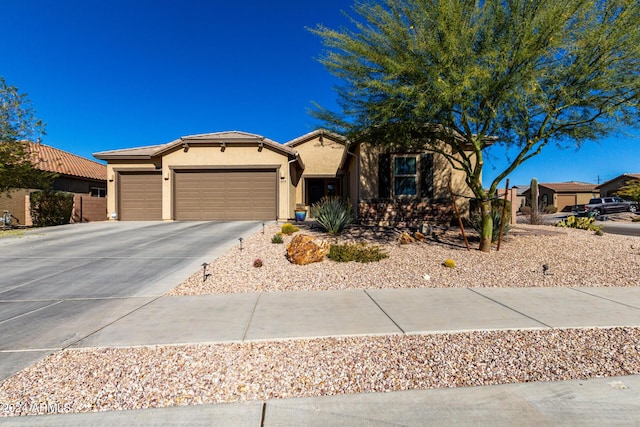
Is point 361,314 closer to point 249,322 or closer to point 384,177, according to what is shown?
point 249,322

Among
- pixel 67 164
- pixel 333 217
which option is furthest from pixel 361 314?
pixel 67 164

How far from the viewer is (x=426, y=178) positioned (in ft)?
43.5

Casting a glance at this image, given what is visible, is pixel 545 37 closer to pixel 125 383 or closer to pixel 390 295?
pixel 390 295

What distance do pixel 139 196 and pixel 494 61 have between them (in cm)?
1748

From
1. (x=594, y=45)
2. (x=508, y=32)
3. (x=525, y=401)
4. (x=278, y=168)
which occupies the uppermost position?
(x=508, y=32)

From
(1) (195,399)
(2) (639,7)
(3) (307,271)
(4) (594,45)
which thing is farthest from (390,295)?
(2) (639,7)

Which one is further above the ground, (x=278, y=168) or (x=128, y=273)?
(x=278, y=168)

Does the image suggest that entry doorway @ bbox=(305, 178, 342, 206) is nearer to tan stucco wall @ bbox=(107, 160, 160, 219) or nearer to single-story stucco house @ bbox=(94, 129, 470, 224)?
single-story stucco house @ bbox=(94, 129, 470, 224)

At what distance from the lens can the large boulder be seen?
7.75 meters

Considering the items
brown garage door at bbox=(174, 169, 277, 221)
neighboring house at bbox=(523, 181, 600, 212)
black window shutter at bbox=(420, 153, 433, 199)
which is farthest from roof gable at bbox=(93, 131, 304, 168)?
neighboring house at bbox=(523, 181, 600, 212)

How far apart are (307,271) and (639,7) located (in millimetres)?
9040

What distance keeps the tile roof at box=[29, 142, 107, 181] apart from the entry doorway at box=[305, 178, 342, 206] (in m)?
14.9

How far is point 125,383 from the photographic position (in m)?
2.89

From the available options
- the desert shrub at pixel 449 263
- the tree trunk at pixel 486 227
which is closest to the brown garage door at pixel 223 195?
the tree trunk at pixel 486 227
